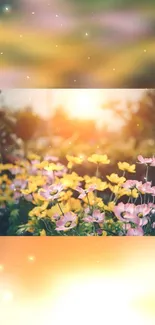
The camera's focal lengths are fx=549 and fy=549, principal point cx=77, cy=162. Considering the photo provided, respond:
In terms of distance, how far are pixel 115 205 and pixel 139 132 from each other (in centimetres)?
34

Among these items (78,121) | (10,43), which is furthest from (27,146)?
(10,43)

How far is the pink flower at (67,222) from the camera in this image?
243 cm

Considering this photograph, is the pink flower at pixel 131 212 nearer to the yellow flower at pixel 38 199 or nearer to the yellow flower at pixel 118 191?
the yellow flower at pixel 118 191

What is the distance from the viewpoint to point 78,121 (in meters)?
2.40

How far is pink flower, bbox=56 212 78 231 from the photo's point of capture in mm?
2426

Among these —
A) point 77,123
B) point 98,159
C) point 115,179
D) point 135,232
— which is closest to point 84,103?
point 77,123

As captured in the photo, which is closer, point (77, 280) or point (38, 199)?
point (77, 280)

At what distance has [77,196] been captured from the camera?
2424mm

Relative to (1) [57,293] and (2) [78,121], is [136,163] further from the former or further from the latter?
(1) [57,293]

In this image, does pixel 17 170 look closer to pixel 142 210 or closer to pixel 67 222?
pixel 67 222

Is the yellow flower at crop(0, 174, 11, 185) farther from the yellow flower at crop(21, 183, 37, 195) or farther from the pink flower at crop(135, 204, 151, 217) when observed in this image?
the pink flower at crop(135, 204, 151, 217)

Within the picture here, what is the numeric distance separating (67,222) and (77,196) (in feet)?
0.41

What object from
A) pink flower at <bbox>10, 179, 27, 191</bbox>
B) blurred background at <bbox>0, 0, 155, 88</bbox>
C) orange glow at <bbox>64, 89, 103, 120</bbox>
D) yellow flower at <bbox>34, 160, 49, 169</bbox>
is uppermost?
blurred background at <bbox>0, 0, 155, 88</bbox>

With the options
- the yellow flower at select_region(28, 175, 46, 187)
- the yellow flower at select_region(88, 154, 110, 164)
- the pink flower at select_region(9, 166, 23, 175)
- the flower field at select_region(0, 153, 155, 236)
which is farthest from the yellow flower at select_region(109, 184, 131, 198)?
the pink flower at select_region(9, 166, 23, 175)
